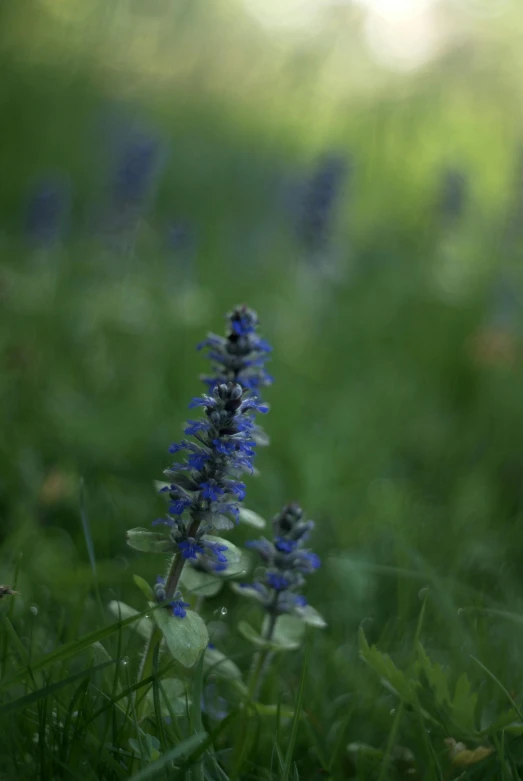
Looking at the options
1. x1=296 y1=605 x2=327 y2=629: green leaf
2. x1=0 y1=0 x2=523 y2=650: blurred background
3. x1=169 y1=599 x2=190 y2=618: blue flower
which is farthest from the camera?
x1=0 y1=0 x2=523 y2=650: blurred background

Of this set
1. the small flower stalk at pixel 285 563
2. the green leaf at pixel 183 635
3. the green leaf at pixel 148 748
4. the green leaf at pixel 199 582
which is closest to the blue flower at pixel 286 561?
the small flower stalk at pixel 285 563

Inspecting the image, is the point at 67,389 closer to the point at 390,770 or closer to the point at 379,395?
the point at 379,395

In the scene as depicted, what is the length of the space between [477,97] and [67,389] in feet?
29.9

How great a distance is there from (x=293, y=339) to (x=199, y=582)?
143 inches

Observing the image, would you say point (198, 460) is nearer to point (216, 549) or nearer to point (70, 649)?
point (216, 549)

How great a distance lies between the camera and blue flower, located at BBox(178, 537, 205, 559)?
1.48 metres

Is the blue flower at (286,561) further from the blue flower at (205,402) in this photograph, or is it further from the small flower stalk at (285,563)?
the blue flower at (205,402)

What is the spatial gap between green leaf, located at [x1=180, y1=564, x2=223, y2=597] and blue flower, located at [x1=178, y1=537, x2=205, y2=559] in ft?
0.47

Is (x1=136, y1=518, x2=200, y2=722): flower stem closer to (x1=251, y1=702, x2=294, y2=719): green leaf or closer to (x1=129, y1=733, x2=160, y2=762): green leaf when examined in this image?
(x1=129, y1=733, x2=160, y2=762): green leaf

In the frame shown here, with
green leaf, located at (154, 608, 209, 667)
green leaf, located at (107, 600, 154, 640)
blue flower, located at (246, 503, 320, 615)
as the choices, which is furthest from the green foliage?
blue flower, located at (246, 503, 320, 615)

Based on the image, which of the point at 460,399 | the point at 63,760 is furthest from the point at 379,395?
the point at 63,760

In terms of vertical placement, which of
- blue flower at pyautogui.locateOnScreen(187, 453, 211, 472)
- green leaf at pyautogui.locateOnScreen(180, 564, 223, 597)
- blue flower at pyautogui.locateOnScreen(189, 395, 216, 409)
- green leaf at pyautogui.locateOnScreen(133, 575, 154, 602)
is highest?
blue flower at pyautogui.locateOnScreen(189, 395, 216, 409)

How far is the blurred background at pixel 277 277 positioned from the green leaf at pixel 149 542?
0.50 ft

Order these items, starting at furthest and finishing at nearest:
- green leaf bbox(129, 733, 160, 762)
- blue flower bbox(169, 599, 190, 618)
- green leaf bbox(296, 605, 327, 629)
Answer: green leaf bbox(296, 605, 327, 629)
blue flower bbox(169, 599, 190, 618)
green leaf bbox(129, 733, 160, 762)
